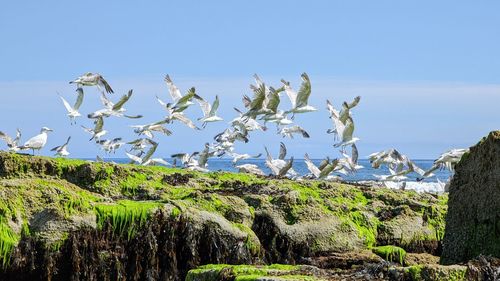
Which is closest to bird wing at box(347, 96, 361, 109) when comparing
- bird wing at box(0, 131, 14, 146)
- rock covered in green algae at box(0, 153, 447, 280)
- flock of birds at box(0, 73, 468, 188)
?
flock of birds at box(0, 73, 468, 188)

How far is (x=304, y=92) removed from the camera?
941 inches

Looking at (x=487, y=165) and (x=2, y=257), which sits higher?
(x=487, y=165)

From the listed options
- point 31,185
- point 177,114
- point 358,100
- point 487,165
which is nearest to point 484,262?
point 487,165

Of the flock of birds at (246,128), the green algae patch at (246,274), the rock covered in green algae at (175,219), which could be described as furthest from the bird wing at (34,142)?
the green algae patch at (246,274)

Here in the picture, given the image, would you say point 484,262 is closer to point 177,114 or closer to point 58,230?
point 58,230

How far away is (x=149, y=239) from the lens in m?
11.6

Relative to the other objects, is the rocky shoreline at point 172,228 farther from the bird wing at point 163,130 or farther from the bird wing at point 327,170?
the bird wing at point 163,130

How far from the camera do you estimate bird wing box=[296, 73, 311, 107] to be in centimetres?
2302

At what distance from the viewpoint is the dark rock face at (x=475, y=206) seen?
9898mm

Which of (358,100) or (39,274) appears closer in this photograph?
(39,274)

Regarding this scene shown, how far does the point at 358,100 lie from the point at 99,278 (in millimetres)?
14822

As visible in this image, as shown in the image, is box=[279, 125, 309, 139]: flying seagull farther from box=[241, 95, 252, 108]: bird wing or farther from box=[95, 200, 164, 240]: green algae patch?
box=[95, 200, 164, 240]: green algae patch

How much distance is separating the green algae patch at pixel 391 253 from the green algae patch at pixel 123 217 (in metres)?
2.61

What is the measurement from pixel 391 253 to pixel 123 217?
3.05 meters
